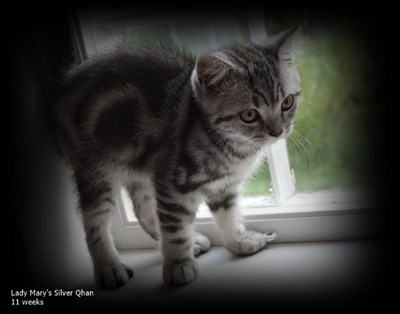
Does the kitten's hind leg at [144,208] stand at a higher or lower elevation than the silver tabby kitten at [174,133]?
lower

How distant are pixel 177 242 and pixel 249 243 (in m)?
0.21

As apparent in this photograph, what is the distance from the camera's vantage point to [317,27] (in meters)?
1.02

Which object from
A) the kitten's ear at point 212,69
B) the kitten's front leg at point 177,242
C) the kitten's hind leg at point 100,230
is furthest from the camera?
the kitten's hind leg at point 100,230

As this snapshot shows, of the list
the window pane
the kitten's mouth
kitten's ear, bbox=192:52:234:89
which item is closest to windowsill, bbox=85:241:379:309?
the window pane

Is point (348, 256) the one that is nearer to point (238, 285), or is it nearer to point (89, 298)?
point (238, 285)

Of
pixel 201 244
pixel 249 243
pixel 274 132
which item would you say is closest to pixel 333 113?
pixel 274 132

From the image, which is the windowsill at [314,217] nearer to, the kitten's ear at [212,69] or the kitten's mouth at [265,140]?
the kitten's mouth at [265,140]

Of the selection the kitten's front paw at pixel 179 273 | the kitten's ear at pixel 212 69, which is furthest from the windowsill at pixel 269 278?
the kitten's ear at pixel 212 69

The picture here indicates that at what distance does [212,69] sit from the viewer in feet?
3.22

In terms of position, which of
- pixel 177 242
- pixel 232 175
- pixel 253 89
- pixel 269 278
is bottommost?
pixel 269 278

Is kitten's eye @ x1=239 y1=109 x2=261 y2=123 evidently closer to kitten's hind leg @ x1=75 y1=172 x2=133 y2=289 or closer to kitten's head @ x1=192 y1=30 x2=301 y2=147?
kitten's head @ x1=192 y1=30 x2=301 y2=147

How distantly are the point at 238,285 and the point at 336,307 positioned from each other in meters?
0.25

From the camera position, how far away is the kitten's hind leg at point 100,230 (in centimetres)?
121

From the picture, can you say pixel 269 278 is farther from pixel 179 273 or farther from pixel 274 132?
pixel 274 132
